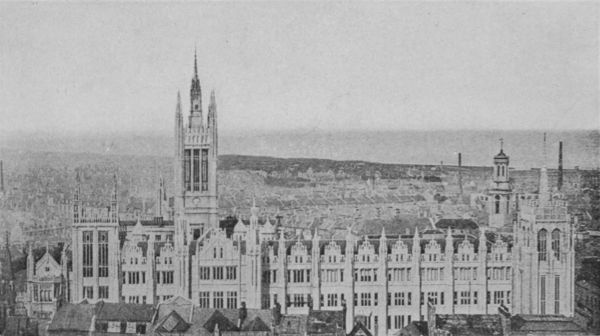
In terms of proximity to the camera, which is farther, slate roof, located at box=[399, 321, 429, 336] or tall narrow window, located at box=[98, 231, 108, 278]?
tall narrow window, located at box=[98, 231, 108, 278]

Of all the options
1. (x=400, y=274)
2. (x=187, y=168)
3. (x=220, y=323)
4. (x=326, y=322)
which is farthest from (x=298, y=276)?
(x=187, y=168)

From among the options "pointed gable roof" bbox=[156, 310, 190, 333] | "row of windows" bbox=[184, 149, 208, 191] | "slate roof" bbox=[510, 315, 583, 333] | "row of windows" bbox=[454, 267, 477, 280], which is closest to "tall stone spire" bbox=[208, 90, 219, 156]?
"row of windows" bbox=[184, 149, 208, 191]

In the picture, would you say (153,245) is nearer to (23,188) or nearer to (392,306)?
(23,188)

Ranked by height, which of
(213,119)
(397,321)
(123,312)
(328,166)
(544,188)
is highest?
(213,119)

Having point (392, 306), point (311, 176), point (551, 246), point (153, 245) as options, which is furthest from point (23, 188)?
point (551, 246)

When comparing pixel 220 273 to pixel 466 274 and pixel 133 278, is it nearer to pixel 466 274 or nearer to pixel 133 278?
pixel 133 278

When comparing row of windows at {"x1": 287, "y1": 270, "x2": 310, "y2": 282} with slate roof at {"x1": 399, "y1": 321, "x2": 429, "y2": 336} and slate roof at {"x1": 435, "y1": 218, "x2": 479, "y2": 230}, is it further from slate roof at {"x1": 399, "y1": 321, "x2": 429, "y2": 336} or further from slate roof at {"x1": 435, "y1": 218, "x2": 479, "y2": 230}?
slate roof at {"x1": 435, "y1": 218, "x2": 479, "y2": 230}
